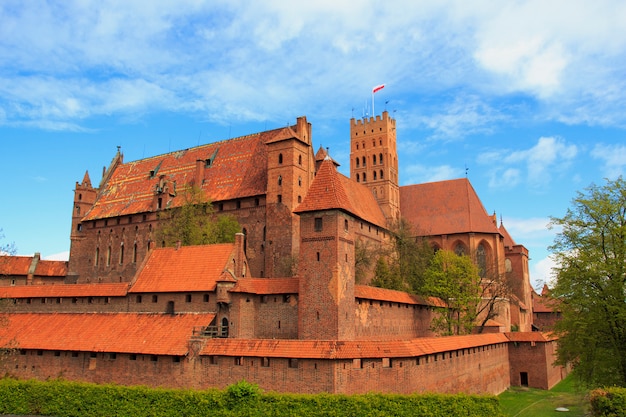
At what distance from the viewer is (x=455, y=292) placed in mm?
43625

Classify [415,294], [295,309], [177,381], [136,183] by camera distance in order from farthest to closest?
[136,183]
[415,294]
[295,309]
[177,381]

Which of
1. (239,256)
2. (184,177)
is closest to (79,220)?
(184,177)

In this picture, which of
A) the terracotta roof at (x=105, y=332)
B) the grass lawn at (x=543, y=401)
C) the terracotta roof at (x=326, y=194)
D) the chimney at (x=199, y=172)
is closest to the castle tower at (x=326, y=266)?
the terracotta roof at (x=326, y=194)

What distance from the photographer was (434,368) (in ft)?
101

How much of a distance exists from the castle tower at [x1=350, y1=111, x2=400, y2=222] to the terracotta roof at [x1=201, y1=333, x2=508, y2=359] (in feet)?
115

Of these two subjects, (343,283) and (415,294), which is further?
(415,294)

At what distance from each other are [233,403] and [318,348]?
4.57 metres

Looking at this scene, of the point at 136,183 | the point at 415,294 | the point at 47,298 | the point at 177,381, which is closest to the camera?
the point at 177,381

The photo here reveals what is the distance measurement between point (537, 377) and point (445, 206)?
21762mm

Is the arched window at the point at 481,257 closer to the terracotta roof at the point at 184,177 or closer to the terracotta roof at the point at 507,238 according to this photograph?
the terracotta roof at the point at 507,238

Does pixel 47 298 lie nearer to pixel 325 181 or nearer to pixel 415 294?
pixel 325 181

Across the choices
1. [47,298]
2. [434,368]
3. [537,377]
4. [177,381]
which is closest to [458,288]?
[537,377]

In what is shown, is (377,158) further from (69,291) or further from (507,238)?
(69,291)

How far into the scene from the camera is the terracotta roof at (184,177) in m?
48.4
